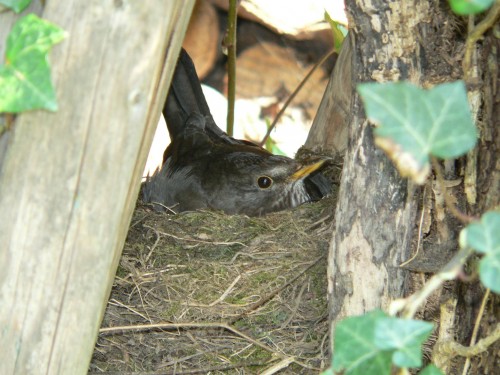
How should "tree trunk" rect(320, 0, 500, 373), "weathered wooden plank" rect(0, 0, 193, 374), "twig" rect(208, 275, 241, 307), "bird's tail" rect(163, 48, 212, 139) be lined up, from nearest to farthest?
"weathered wooden plank" rect(0, 0, 193, 374)
"tree trunk" rect(320, 0, 500, 373)
"twig" rect(208, 275, 241, 307)
"bird's tail" rect(163, 48, 212, 139)

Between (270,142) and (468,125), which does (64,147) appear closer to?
(468,125)

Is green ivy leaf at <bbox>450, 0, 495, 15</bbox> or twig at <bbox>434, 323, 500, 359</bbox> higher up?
green ivy leaf at <bbox>450, 0, 495, 15</bbox>

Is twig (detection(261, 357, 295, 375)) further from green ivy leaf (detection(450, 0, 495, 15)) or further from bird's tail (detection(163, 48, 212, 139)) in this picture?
bird's tail (detection(163, 48, 212, 139))

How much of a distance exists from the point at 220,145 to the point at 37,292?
8.54ft

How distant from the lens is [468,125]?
1351 millimetres

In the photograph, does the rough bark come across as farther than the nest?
No

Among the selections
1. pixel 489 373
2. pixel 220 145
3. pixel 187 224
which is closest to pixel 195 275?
pixel 187 224

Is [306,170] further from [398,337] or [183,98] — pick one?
[398,337]

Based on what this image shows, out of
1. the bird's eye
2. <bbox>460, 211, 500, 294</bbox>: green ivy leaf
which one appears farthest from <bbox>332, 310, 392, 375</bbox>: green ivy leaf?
the bird's eye

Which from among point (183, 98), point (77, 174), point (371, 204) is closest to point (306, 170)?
point (183, 98)

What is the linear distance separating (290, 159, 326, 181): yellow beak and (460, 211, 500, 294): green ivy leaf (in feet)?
7.76

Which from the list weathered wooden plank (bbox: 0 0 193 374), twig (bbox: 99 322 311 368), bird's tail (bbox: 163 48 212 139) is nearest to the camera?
weathered wooden plank (bbox: 0 0 193 374)

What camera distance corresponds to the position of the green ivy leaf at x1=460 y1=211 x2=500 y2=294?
134cm

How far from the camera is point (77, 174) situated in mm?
1674
